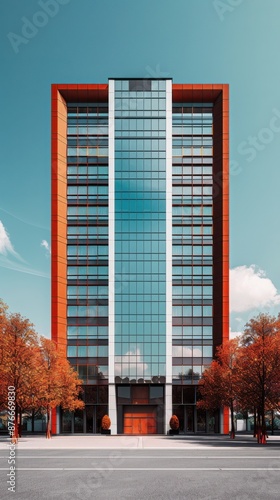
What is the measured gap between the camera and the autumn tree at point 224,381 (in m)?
49.7

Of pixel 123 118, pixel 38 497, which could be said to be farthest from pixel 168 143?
pixel 38 497

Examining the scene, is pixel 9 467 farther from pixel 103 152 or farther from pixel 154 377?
pixel 103 152

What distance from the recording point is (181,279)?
62625 millimetres

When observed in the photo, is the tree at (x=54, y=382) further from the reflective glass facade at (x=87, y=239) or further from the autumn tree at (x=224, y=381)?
the autumn tree at (x=224, y=381)

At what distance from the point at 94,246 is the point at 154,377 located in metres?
17.6

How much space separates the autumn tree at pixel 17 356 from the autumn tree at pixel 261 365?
1867 centimetres

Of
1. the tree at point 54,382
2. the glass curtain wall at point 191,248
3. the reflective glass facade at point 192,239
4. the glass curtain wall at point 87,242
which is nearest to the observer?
the tree at point 54,382

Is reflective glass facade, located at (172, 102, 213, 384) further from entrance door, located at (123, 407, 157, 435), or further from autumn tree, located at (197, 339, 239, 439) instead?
autumn tree, located at (197, 339, 239, 439)

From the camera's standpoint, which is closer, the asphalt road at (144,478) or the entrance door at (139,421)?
the asphalt road at (144,478)

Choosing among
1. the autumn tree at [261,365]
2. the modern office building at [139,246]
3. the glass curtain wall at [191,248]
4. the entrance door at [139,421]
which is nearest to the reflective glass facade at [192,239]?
the glass curtain wall at [191,248]

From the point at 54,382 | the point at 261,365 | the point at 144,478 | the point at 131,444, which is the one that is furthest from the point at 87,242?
the point at 144,478

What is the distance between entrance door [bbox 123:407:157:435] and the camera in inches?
2360

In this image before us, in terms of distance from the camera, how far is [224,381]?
5034 cm

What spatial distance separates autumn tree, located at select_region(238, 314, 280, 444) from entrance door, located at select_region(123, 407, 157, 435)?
18.0 m
